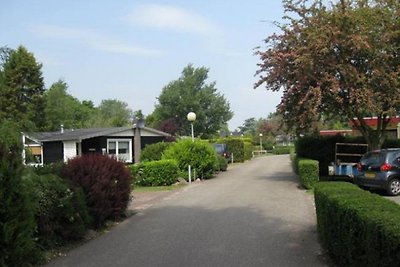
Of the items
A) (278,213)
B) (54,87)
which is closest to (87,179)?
(278,213)

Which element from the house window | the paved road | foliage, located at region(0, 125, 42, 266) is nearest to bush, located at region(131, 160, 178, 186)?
the paved road

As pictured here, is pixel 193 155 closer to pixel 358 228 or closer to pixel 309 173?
pixel 309 173

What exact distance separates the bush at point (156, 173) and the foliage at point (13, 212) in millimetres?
Result: 15445

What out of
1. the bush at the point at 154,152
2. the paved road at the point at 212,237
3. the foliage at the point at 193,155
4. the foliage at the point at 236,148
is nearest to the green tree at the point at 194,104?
the foliage at the point at 236,148

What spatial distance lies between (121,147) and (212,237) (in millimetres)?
27494

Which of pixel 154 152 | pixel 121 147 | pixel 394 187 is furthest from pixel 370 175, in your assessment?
pixel 121 147

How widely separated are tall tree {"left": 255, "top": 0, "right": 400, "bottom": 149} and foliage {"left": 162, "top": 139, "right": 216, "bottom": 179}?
5.87 m

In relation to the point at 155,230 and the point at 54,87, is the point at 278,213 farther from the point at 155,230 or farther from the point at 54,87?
the point at 54,87

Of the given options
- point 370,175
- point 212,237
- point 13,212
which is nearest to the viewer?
point 13,212

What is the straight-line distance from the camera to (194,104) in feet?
215

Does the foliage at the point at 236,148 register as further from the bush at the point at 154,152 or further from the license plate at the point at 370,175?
the license plate at the point at 370,175

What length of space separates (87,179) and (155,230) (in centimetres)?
178

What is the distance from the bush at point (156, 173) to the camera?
22.1m

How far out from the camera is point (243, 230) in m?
10.1
